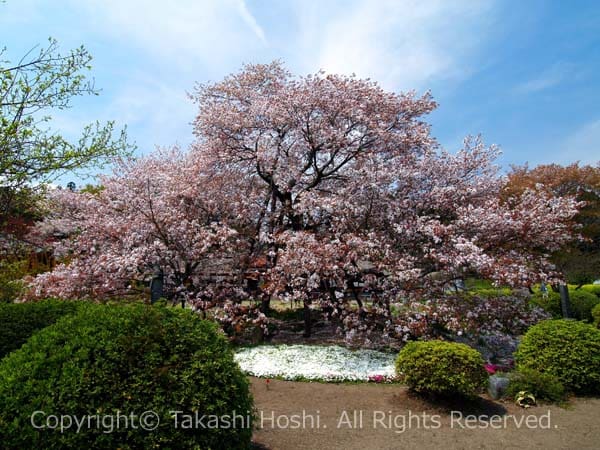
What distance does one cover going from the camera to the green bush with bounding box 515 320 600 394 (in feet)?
19.0

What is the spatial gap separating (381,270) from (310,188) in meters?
2.94

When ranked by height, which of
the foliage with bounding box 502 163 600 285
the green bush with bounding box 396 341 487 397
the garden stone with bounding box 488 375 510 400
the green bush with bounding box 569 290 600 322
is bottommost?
the garden stone with bounding box 488 375 510 400

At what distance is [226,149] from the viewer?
10.2m

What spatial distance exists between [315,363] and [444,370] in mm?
2832

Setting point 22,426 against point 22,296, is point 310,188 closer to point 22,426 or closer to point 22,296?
point 22,296

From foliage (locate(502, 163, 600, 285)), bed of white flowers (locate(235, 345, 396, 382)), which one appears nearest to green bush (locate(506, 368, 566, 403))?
bed of white flowers (locate(235, 345, 396, 382))

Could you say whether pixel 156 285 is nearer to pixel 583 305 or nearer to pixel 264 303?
pixel 264 303

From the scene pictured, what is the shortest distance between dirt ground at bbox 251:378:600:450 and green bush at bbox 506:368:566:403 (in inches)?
7.7

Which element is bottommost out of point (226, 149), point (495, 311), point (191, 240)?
point (495, 311)

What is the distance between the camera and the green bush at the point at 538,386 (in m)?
5.61

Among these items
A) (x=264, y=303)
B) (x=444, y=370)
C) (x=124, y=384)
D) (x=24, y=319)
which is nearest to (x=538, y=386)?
(x=444, y=370)

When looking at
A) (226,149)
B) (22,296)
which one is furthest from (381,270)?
(22,296)

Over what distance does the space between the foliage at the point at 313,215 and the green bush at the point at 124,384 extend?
197 inches

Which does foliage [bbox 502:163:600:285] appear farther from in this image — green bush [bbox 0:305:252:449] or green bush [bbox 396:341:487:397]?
green bush [bbox 0:305:252:449]
